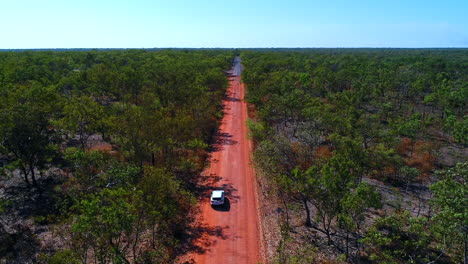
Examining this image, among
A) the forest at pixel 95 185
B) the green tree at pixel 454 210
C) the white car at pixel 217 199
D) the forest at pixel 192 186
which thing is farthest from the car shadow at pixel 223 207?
the green tree at pixel 454 210

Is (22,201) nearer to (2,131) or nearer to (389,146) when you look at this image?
(2,131)

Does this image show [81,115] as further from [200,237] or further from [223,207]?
[200,237]

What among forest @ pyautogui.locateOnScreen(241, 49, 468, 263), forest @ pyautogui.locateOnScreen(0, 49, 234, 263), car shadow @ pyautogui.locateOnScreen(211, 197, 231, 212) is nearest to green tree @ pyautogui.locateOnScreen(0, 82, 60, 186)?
forest @ pyautogui.locateOnScreen(0, 49, 234, 263)

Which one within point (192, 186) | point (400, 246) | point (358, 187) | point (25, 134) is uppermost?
point (25, 134)

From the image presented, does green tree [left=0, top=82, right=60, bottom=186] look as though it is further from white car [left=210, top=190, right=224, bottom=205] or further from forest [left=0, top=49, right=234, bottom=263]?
white car [left=210, top=190, right=224, bottom=205]

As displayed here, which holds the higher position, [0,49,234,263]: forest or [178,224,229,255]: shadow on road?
[0,49,234,263]: forest

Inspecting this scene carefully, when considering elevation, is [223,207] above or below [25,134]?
below

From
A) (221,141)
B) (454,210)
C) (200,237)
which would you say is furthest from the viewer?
(221,141)

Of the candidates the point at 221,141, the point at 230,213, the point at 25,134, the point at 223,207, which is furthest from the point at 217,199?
the point at 221,141

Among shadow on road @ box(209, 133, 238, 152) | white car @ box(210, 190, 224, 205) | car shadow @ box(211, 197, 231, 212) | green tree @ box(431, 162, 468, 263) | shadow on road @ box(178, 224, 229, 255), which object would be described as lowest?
shadow on road @ box(178, 224, 229, 255)
